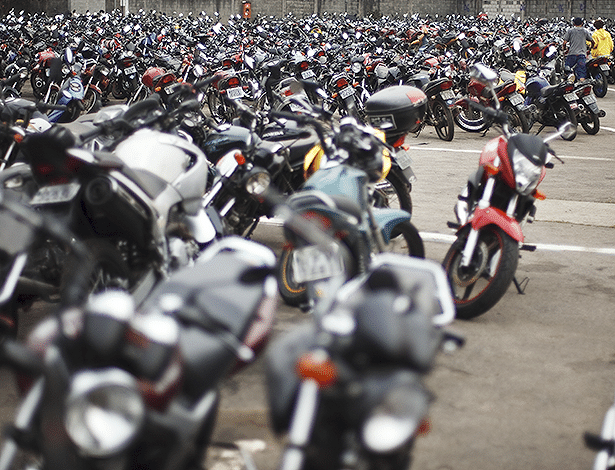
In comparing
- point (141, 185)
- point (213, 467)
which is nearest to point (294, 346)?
point (213, 467)

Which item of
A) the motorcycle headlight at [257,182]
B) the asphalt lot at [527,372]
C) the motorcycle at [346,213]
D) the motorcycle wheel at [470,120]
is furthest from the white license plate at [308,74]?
the motorcycle headlight at [257,182]

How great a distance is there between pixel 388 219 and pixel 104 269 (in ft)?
5.76

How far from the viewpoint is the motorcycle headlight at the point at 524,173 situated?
4.55 meters

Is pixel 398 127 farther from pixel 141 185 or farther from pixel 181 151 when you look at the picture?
pixel 141 185

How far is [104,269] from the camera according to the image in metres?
3.77

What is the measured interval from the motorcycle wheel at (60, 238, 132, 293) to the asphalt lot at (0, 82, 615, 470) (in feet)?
2.10

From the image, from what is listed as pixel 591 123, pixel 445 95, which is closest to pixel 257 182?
pixel 445 95

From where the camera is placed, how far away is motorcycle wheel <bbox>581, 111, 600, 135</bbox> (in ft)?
38.6

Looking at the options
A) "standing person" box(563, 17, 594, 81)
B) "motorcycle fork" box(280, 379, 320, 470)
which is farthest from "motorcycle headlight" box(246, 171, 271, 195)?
"standing person" box(563, 17, 594, 81)

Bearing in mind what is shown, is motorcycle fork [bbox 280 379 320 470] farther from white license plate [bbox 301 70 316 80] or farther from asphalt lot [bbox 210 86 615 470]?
white license plate [bbox 301 70 316 80]

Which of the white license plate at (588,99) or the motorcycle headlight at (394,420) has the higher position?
the motorcycle headlight at (394,420)

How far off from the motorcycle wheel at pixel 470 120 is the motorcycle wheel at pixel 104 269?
8748 mm

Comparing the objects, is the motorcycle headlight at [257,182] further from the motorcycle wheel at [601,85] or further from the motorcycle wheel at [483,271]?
the motorcycle wheel at [601,85]

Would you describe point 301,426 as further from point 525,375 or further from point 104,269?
point 525,375
